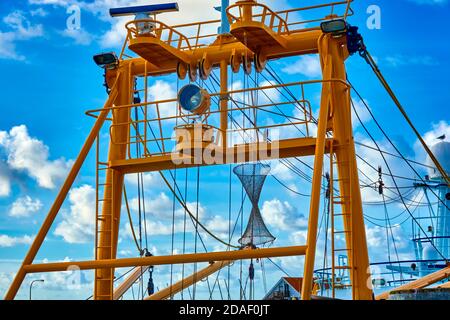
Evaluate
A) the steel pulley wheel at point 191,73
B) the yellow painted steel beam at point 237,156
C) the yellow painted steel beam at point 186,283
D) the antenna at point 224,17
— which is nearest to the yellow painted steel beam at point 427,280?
the yellow painted steel beam at point 186,283

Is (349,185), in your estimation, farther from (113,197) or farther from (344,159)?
(113,197)

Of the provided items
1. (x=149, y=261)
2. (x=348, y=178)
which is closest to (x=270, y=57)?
(x=348, y=178)

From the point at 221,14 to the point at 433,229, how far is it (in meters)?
14.6

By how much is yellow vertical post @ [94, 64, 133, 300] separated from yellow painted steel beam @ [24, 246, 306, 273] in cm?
166

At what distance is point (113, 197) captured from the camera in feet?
60.7

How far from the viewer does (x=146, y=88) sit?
63.8 ft

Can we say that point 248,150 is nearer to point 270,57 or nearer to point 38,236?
point 270,57

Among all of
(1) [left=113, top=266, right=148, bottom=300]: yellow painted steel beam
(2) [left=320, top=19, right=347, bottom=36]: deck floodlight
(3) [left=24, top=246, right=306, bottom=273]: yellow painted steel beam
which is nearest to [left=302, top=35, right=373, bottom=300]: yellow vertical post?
(2) [left=320, top=19, right=347, bottom=36]: deck floodlight

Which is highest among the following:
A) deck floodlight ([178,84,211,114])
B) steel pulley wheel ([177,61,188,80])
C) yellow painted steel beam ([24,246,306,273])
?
steel pulley wheel ([177,61,188,80])

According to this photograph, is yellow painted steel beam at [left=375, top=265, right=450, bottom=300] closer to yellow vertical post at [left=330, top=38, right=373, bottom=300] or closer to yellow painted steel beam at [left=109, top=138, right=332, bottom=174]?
yellow vertical post at [left=330, top=38, right=373, bottom=300]

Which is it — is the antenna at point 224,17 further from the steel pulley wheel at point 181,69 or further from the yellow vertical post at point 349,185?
the yellow vertical post at point 349,185

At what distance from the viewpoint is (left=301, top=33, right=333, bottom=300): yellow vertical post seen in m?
14.1

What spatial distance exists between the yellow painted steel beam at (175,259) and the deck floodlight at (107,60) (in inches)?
231
